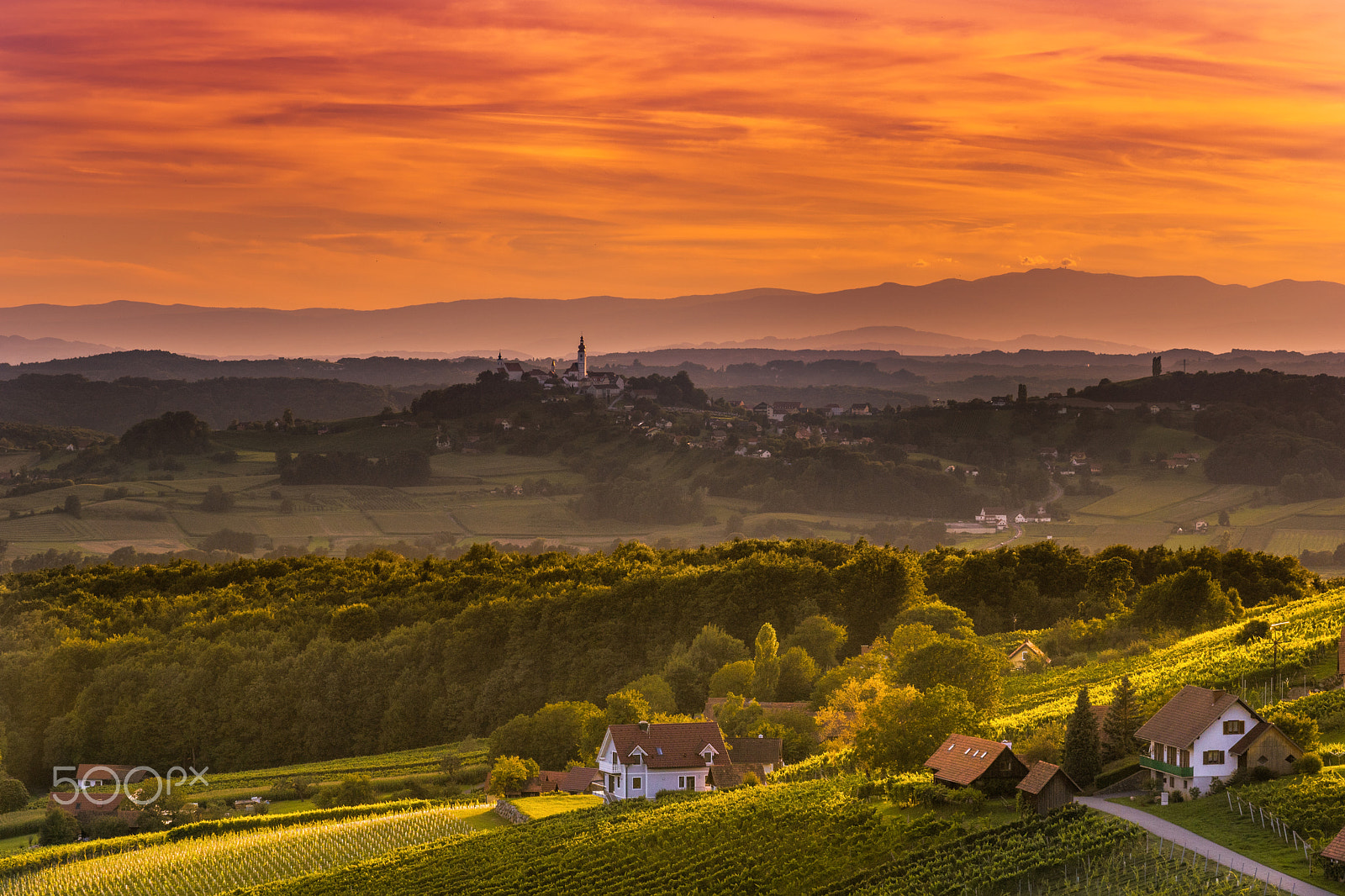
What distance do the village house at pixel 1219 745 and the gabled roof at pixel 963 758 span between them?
4571 mm

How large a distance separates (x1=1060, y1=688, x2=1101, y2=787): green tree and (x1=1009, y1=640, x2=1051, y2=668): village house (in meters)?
29.3

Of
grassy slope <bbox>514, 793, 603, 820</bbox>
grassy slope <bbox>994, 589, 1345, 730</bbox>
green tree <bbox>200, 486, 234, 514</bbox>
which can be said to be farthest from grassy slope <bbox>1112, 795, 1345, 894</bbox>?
green tree <bbox>200, 486, 234, 514</bbox>

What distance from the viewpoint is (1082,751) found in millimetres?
35031

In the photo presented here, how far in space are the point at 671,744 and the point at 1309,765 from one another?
22.5 meters

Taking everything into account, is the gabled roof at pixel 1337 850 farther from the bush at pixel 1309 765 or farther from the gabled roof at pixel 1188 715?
the bush at pixel 1309 765

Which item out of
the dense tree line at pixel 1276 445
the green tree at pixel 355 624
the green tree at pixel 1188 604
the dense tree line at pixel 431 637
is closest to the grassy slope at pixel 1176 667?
the green tree at pixel 1188 604

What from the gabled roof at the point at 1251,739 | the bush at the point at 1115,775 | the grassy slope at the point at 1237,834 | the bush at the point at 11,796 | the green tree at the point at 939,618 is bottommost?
the bush at the point at 11,796

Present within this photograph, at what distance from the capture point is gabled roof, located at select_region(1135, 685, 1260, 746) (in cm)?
3357

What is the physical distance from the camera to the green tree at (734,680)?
64625 mm

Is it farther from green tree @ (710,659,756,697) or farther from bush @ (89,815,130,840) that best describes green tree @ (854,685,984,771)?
bush @ (89,815,130,840)

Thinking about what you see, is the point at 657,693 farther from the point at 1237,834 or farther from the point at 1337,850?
the point at 1337,850

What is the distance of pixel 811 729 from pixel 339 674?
114 feet

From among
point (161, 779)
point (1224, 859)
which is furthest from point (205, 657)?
point (1224, 859)

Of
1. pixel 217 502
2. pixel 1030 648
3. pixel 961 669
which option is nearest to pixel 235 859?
pixel 961 669
